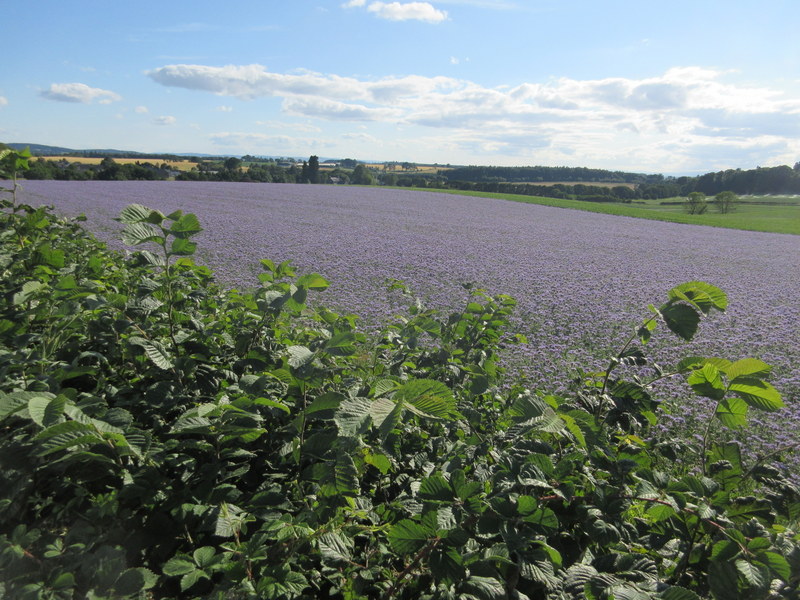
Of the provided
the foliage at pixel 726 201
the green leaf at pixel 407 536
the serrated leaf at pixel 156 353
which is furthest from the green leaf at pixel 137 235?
the foliage at pixel 726 201

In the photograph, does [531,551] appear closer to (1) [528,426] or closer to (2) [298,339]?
(1) [528,426]

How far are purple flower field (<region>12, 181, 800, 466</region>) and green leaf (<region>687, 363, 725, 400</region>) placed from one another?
2477 mm

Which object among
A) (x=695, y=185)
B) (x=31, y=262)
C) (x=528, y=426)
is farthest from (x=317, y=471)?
(x=695, y=185)

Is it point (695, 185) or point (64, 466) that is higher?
point (695, 185)

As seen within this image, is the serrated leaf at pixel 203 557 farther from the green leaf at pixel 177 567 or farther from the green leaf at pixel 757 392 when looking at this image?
the green leaf at pixel 757 392

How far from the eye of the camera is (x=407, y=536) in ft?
2.94

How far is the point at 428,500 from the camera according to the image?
954mm

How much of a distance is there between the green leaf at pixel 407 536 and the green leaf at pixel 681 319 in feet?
2.94

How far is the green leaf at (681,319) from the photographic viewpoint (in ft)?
4.19

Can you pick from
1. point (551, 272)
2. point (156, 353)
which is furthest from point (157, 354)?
point (551, 272)

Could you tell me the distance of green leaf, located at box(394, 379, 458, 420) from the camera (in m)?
0.90

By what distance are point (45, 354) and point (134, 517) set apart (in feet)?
1.83

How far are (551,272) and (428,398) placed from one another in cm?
919

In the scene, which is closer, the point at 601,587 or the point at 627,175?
the point at 601,587
